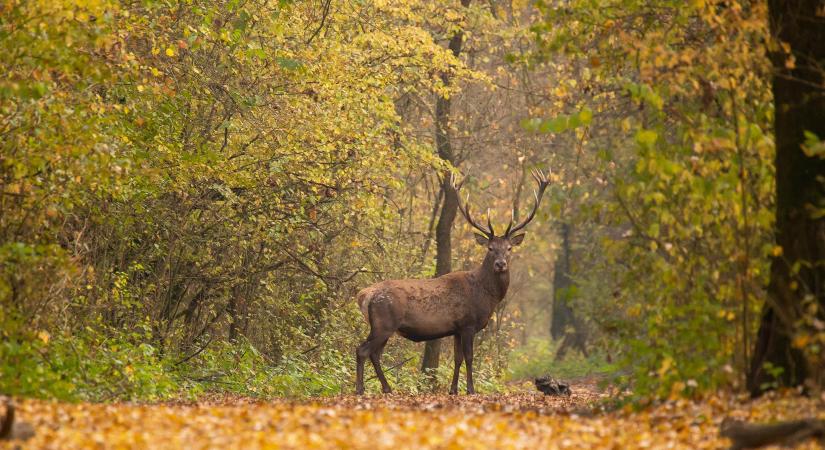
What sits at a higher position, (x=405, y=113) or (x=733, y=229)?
(x=405, y=113)

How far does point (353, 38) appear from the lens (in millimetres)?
18953

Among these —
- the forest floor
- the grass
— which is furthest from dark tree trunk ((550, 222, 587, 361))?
the forest floor

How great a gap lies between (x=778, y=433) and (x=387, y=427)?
2671 mm

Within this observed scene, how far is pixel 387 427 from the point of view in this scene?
796cm

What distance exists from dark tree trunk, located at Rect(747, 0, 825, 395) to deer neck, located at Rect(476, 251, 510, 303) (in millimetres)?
8388

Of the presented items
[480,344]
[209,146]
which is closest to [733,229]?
[209,146]

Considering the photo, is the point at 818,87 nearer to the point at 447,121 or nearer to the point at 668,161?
the point at 668,161

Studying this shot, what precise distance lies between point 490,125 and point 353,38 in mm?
6177

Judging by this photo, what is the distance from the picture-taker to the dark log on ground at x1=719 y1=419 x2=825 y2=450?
7.21 meters

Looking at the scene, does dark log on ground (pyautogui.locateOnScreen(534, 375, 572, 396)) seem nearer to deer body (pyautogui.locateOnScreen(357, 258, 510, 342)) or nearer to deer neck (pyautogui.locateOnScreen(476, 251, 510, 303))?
deer body (pyautogui.locateOnScreen(357, 258, 510, 342))

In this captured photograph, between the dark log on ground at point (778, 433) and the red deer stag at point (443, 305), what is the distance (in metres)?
9.27

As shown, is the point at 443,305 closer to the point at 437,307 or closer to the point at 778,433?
the point at 437,307

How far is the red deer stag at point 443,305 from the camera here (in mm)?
16781

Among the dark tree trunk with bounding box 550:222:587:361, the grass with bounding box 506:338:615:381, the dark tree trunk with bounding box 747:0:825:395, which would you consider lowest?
the grass with bounding box 506:338:615:381
